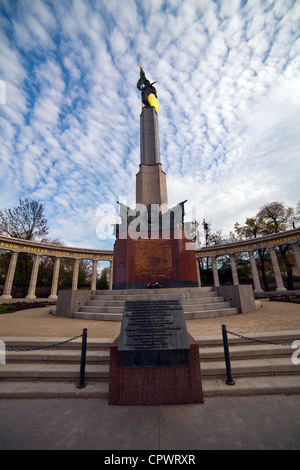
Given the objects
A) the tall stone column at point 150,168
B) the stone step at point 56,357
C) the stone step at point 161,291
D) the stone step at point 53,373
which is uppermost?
the tall stone column at point 150,168

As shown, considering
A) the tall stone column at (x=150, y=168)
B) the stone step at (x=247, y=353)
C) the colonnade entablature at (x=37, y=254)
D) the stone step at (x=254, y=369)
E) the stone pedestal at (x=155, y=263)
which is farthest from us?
the colonnade entablature at (x=37, y=254)

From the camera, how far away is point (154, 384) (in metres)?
3.66

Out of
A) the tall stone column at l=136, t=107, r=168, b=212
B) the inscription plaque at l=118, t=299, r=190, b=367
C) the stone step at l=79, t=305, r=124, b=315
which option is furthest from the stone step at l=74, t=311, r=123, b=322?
the tall stone column at l=136, t=107, r=168, b=212

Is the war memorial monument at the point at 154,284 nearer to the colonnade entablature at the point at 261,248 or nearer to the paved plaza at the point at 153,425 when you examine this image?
the paved plaza at the point at 153,425

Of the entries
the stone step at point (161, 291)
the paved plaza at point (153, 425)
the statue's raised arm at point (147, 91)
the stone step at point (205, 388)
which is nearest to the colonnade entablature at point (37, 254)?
the stone step at point (161, 291)

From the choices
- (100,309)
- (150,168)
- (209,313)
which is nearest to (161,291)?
(209,313)

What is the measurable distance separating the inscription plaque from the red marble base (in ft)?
0.38

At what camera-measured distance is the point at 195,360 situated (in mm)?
3736

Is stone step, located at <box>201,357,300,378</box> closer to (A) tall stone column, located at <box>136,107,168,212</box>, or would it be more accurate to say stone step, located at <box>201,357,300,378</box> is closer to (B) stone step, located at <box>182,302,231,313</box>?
(B) stone step, located at <box>182,302,231,313</box>

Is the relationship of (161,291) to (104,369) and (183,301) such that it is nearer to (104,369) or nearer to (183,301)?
(183,301)

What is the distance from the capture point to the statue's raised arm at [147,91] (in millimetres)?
23984

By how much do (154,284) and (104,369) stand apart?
314 inches
